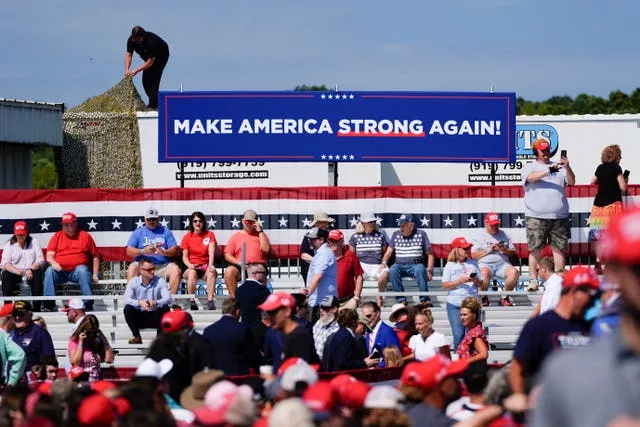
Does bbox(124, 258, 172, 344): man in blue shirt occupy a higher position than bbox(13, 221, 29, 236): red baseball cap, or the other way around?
bbox(13, 221, 29, 236): red baseball cap

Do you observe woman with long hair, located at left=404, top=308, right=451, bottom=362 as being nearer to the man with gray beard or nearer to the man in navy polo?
the man with gray beard

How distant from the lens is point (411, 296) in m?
15.0

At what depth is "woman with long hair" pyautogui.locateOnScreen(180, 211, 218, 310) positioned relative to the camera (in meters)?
14.9

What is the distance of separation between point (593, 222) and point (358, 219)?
10.1 ft

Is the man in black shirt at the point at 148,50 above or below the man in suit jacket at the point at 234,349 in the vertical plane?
above

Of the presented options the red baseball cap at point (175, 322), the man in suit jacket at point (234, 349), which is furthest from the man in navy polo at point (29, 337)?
the red baseball cap at point (175, 322)

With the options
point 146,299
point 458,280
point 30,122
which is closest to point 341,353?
point 458,280

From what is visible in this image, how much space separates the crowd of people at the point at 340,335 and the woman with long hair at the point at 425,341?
Result: 0.06ft

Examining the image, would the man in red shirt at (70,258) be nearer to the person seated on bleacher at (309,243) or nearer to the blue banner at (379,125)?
the blue banner at (379,125)

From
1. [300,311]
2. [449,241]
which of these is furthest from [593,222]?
[300,311]

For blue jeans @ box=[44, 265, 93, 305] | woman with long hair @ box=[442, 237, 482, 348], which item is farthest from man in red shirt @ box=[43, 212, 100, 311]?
woman with long hair @ box=[442, 237, 482, 348]

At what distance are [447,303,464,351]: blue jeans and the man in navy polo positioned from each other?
4092 millimetres

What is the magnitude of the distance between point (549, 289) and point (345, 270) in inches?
143

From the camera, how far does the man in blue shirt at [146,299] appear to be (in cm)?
1344
